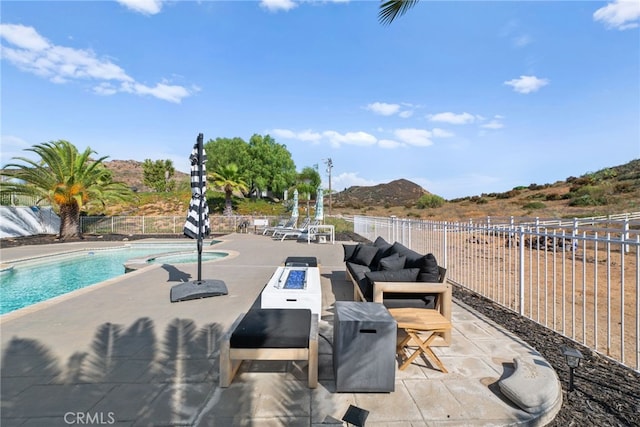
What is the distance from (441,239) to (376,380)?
4.73 metres

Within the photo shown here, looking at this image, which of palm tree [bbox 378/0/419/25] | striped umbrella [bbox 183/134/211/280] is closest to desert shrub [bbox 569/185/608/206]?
palm tree [bbox 378/0/419/25]

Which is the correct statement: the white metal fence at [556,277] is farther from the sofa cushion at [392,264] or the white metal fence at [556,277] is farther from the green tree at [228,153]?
the green tree at [228,153]

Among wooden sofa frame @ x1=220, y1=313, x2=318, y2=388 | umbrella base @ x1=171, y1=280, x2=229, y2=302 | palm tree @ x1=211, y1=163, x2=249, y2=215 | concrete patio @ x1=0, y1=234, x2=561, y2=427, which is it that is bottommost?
concrete patio @ x1=0, y1=234, x2=561, y2=427

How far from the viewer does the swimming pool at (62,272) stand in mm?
6742

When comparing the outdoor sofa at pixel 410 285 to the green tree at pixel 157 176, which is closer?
the outdoor sofa at pixel 410 285

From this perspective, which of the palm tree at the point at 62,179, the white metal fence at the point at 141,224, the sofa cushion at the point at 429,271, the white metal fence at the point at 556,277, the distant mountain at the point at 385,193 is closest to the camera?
the white metal fence at the point at 556,277

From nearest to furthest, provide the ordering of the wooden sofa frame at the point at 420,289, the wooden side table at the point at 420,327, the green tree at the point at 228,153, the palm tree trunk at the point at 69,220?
the wooden side table at the point at 420,327
the wooden sofa frame at the point at 420,289
the palm tree trunk at the point at 69,220
the green tree at the point at 228,153

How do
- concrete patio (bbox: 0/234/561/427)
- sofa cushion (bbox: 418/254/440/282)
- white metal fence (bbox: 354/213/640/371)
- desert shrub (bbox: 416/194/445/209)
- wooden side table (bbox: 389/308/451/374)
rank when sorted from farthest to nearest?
desert shrub (bbox: 416/194/445/209) < sofa cushion (bbox: 418/254/440/282) < white metal fence (bbox: 354/213/640/371) < wooden side table (bbox: 389/308/451/374) < concrete patio (bbox: 0/234/561/427)

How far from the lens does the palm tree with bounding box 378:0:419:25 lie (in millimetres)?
4059

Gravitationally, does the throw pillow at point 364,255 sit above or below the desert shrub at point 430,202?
below

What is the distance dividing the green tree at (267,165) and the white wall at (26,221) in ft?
52.9

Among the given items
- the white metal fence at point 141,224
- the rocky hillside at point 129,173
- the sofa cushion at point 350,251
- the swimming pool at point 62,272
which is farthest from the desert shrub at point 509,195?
the rocky hillside at point 129,173

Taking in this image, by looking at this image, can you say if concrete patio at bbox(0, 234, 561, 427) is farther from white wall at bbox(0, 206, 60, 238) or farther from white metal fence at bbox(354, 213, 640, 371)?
white wall at bbox(0, 206, 60, 238)

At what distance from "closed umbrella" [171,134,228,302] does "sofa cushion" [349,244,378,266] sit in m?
2.51
